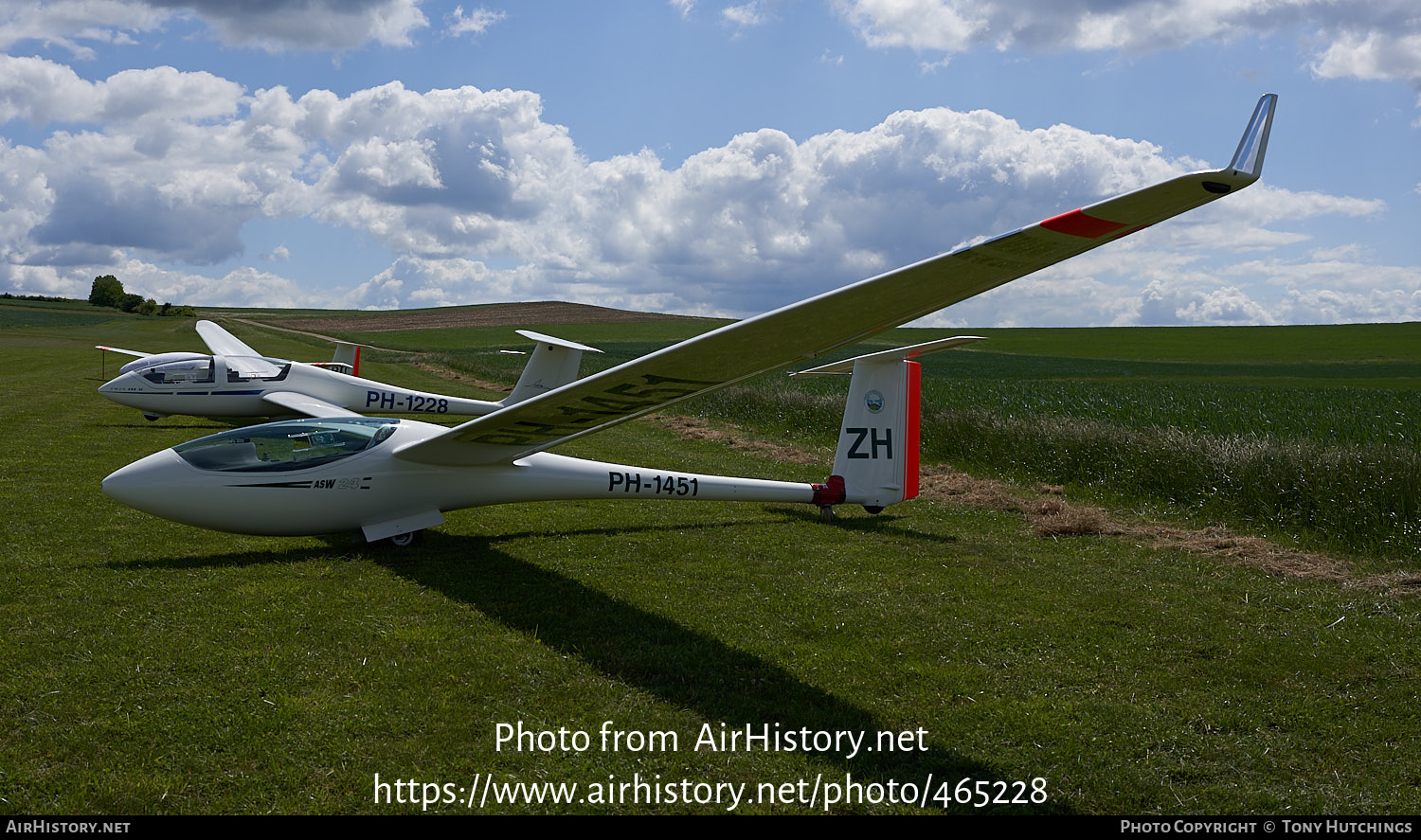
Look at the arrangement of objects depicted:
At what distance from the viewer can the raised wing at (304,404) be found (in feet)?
55.6

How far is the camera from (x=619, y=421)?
Answer: 7238 millimetres

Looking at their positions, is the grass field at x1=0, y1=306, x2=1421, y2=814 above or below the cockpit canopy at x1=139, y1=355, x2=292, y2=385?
below

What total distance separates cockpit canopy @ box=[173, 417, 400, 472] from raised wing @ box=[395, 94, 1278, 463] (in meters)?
1.12

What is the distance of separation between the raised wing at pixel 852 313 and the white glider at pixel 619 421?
10 mm

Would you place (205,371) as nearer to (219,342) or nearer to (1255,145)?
(219,342)

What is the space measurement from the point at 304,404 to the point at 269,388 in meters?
1.56

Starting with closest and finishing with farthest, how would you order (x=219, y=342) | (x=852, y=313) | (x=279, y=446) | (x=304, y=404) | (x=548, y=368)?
(x=852, y=313), (x=279, y=446), (x=304, y=404), (x=548, y=368), (x=219, y=342)

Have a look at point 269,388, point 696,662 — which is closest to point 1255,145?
point 696,662

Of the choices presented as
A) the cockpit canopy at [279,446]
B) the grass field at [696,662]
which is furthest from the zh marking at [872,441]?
the cockpit canopy at [279,446]

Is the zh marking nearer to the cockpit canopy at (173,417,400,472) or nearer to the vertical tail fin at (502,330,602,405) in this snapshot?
the cockpit canopy at (173,417,400,472)

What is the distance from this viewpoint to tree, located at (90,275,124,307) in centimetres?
12025

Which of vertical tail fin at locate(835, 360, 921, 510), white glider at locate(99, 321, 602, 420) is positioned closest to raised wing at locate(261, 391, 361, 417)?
white glider at locate(99, 321, 602, 420)
